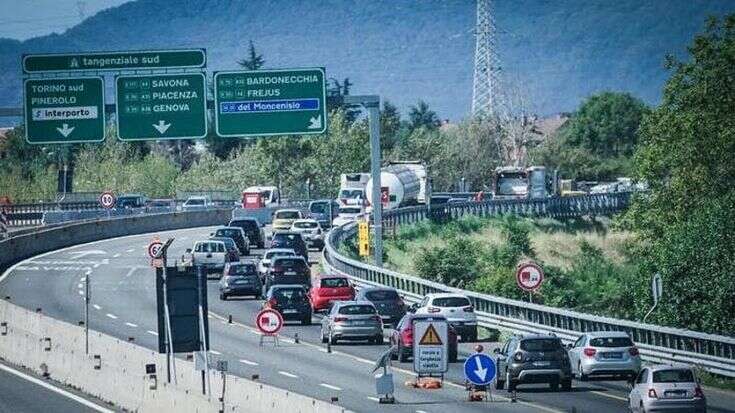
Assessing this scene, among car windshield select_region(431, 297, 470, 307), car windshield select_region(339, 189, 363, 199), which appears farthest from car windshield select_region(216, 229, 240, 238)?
car windshield select_region(431, 297, 470, 307)

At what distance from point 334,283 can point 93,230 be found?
4007cm

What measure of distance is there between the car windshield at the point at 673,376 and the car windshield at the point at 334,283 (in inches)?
1046

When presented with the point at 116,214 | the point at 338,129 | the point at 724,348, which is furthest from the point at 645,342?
the point at 338,129

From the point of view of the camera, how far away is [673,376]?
111ft

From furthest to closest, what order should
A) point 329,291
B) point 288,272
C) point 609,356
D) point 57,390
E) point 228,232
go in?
point 228,232 < point 288,272 < point 329,291 < point 609,356 < point 57,390

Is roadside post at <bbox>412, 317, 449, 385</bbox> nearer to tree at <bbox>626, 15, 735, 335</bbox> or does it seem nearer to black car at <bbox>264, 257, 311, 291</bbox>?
black car at <bbox>264, 257, 311, 291</bbox>

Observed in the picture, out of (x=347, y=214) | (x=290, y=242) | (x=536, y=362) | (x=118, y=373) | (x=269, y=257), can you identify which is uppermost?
(x=347, y=214)

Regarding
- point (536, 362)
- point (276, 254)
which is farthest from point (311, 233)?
point (536, 362)

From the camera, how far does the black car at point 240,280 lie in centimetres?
6359

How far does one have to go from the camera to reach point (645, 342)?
4659 centimetres

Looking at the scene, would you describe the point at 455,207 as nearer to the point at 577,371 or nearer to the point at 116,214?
the point at 116,214

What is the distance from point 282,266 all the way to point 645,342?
69.2ft

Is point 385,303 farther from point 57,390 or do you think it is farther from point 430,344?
point 430,344

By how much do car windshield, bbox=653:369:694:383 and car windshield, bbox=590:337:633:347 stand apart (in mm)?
7594
